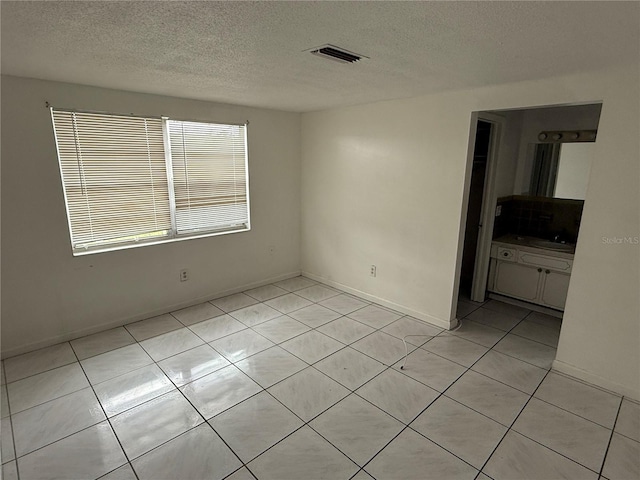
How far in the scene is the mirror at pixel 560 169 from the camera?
353 centimetres

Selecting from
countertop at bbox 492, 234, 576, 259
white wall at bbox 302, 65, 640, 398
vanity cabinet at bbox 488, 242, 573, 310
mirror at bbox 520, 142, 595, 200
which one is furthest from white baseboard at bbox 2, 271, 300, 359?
mirror at bbox 520, 142, 595, 200

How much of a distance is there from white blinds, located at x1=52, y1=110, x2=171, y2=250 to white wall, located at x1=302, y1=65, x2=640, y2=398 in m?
1.88

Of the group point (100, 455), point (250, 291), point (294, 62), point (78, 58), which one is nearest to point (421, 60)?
point (294, 62)

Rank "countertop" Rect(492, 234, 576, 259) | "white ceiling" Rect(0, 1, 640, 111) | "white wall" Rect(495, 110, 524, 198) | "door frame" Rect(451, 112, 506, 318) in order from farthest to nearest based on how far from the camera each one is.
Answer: "white wall" Rect(495, 110, 524, 198)
"countertop" Rect(492, 234, 576, 259)
"door frame" Rect(451, 112, 506, 318)
"white ceiling" Rect(0, 1, 640, 111)

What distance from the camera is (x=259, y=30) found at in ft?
5.28

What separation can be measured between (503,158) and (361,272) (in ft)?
6.64

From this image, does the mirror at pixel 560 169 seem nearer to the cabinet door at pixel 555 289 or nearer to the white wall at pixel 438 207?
the cabinet door at pixel 555 289

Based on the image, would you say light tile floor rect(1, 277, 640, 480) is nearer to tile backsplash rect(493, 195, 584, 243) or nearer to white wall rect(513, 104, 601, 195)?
tile backsplash rect(493, 195, 584, 243)

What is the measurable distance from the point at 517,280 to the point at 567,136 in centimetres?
161

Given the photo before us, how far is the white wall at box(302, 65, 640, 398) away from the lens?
90.4 inches

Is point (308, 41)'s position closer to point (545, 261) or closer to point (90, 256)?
point (90, 256)

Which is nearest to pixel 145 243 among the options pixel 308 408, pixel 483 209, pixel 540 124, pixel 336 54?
pixel 308 408

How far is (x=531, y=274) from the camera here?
369 cm

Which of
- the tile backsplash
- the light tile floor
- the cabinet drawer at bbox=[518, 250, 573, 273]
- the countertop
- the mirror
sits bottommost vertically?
the light tile floor
